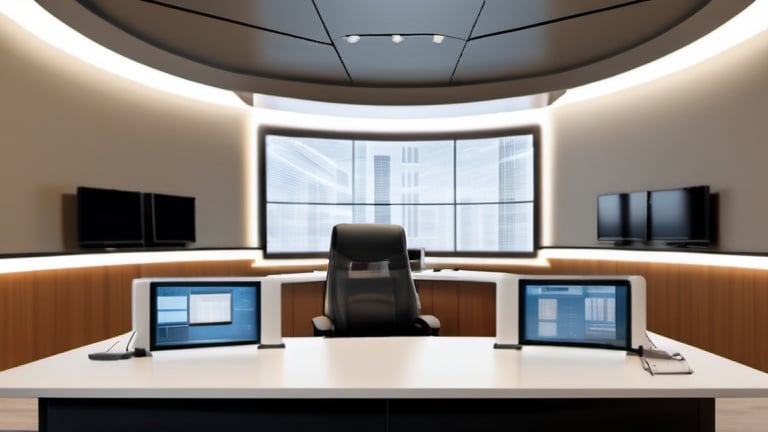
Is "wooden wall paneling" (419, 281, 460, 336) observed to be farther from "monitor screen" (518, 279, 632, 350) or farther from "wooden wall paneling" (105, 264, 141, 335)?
"monitor screen" (518, 279, 632, 350)

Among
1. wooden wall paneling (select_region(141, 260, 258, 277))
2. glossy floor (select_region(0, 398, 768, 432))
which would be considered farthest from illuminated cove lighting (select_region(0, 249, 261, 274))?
glossy floor (select_region(0, 398, 768, 432))

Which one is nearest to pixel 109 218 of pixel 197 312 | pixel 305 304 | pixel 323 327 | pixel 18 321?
pixel 18 321

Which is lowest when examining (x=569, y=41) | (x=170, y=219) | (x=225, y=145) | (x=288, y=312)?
(x=288, y=312)

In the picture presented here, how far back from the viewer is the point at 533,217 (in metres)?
5.86

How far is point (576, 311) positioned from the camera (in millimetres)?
1954

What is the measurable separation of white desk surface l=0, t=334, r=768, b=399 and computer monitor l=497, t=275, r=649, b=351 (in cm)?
7

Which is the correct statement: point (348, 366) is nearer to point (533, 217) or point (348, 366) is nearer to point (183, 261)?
point (183, 261)

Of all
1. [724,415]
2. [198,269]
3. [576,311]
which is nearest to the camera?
[576,311]

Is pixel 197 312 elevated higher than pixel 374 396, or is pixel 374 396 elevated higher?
pixel 197 312

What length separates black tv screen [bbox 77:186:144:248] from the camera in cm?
384

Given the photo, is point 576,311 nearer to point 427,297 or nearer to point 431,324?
point 431,324

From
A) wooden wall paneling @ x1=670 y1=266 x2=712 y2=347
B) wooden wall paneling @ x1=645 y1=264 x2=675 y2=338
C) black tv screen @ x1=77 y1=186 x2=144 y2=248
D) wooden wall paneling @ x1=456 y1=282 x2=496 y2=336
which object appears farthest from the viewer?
wooden wall paneling @ x1=456 y1=282 x2=496 y2=336

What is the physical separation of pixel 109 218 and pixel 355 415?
3348mm

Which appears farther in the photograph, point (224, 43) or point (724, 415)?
→ point (224, 43)
